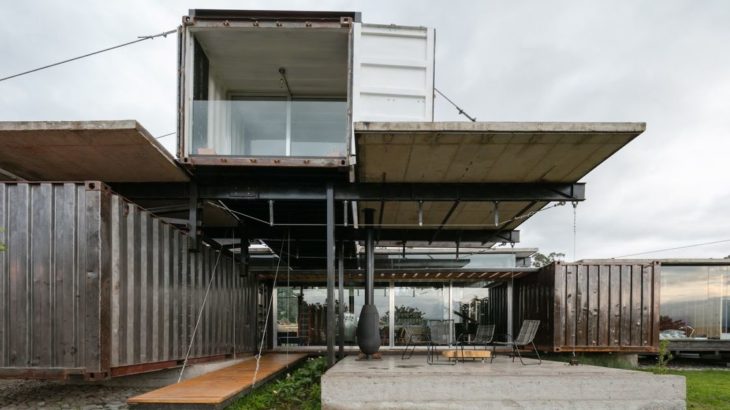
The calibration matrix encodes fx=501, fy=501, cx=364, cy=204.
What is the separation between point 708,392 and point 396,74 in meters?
7.53

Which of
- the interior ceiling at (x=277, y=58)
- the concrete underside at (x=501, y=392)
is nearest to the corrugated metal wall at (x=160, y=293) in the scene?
the concrete underside at (x=501, y=392)

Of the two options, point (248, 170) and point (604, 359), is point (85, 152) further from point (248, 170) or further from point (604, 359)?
point (604, 359)

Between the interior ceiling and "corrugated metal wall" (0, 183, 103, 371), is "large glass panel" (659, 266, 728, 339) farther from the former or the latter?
"corrugated metal wall" (0, 183, 103, 371)

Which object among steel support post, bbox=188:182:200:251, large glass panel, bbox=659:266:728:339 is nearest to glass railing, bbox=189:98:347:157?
steel support post, bbox=188:182:200:251

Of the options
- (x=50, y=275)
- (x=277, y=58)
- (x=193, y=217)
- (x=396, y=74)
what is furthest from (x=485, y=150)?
(x=50, y=275)

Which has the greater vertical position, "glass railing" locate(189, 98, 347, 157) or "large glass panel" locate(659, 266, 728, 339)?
"glass railing" locate(189, 98, 347, 157)

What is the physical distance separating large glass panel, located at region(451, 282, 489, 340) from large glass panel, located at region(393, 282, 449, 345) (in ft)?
1.03

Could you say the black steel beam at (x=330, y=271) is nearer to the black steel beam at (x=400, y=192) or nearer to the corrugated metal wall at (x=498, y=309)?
the black steel beam at (x=400, y=192)

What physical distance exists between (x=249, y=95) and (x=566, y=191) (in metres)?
6.29

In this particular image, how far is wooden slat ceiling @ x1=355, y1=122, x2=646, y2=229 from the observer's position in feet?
21.1

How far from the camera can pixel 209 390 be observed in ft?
20.9

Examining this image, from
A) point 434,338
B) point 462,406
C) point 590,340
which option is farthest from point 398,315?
point 462,406

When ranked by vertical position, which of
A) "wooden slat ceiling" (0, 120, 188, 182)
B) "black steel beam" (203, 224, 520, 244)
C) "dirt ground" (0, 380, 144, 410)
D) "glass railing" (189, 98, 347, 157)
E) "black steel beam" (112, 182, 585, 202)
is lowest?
"dirt ground" (0, 380, 144, 410)

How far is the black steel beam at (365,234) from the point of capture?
1109 cm
